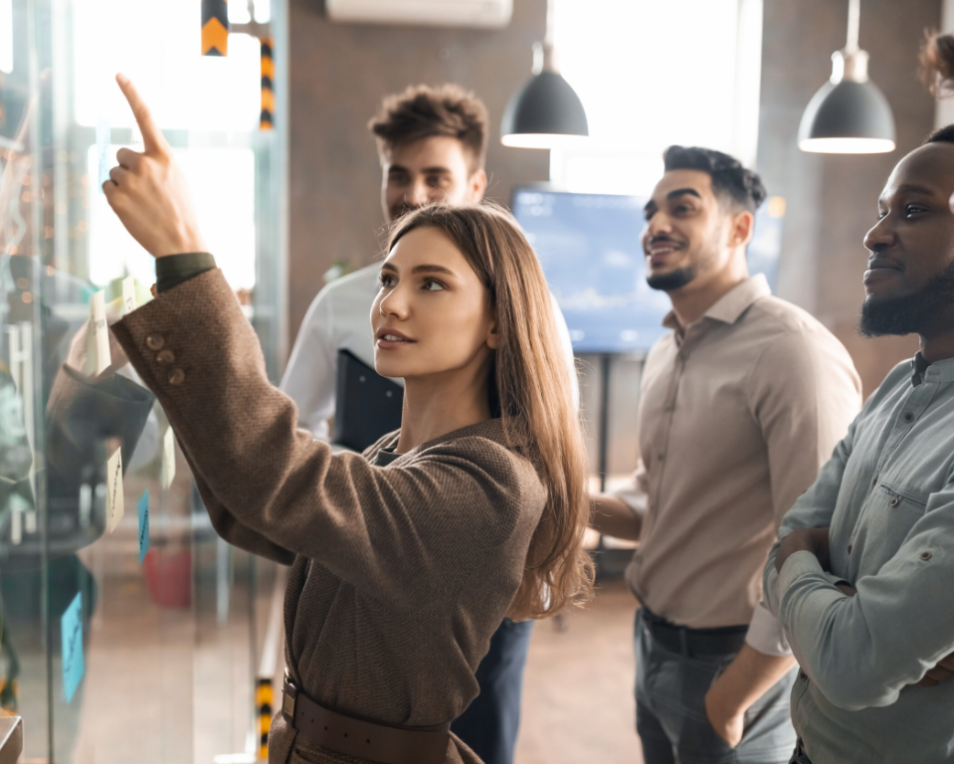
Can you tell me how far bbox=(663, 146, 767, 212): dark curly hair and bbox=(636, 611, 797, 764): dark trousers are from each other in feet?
3.11

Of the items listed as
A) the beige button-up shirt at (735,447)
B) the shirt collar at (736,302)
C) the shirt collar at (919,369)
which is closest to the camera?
the shirt collar at (919,369)

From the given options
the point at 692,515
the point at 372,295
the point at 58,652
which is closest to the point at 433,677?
the point at 58,652

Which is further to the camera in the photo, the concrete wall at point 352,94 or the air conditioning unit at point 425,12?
the concrete wall at point 352,94

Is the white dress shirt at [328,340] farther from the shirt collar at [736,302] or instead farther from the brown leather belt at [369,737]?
the brown leather belt at [369,737]

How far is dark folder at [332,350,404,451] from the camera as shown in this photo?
5.88ft

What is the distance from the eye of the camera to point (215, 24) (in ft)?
4.51

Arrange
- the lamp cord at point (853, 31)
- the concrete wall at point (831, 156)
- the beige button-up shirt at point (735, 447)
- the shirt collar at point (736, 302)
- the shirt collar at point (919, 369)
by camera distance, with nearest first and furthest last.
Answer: the shirt collar at point (919, 369)
the beige button-up shirt at point (735, 447)
the shirt collar at point (736, 302)
the lamp cord at point (853, 31)
the concrete wall at point (831, 156)

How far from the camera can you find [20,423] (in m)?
0.81

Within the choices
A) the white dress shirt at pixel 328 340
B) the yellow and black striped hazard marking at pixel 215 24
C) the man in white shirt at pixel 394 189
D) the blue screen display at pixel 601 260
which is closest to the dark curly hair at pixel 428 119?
the man in white shirt at pixel 394 189

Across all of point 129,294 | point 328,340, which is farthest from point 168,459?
point 328,340

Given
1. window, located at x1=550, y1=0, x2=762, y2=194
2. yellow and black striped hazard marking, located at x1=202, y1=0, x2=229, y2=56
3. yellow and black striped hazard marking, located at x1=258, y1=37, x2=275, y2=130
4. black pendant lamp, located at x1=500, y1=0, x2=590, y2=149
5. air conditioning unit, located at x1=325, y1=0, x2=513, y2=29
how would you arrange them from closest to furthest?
1. yellow and black striped hazard marking, located at x1=202, y1=0, x2=229, y2=56
2. yellow and black striped hazard marking, located at x1=258, y1=37, x2=275, y2=130
3. black pendant lamp, located at x1=500, y1=0, x2=590, y2=149
4. air conditioning unit, located at x1=325, y1=0, x2=513, y2=29
5. window, located at x1=550, y1=0, x2=762, y2=194

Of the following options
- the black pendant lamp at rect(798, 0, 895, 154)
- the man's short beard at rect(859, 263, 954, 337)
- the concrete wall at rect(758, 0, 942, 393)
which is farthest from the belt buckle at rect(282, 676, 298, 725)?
the concrete wall at rect(758, 0, 942, 393)

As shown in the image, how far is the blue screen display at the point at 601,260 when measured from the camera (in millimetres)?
4664

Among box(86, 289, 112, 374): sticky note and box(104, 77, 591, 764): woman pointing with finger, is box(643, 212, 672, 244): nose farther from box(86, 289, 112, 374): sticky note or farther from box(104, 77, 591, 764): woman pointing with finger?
box(86, 289, 112, 374): sticky note
